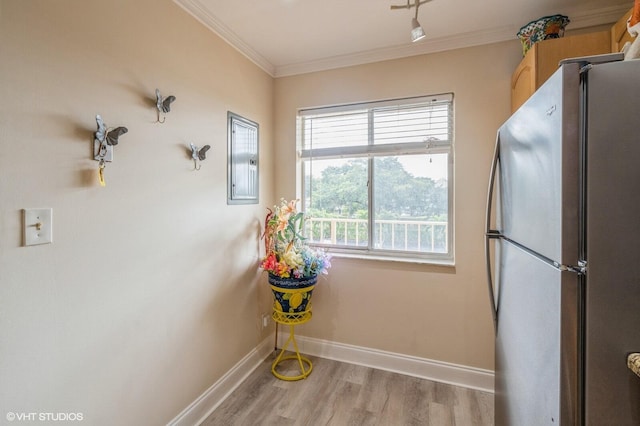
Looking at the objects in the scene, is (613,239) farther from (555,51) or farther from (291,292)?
(291,292)

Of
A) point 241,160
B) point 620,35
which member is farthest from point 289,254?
point 620,35

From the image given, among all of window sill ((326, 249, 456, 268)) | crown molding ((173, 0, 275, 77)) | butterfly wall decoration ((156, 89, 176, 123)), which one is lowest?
window sill ((326, 249, 456, 268))

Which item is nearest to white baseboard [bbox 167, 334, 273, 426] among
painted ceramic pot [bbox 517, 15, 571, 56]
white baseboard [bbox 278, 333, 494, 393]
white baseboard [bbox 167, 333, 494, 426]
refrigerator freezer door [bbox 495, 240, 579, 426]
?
white baseboard [bbox 167, 333, 494, 426]

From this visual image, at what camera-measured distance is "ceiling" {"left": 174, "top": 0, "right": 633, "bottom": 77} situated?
1.73 metres

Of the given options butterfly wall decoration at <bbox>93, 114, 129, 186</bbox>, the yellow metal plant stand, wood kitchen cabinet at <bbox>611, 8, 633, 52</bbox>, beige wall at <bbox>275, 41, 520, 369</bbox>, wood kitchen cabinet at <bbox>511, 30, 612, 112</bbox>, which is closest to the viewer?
butterfly wall decoration at <bbox>93, 114, 129, 186</bbox>

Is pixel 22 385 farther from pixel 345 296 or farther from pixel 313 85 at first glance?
pixel 313 85

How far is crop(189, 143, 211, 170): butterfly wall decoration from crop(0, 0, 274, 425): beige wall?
1.6 inches

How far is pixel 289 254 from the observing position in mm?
2137

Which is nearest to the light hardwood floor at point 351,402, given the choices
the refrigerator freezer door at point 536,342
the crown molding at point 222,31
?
the refrigerator freezer door at point 536,342

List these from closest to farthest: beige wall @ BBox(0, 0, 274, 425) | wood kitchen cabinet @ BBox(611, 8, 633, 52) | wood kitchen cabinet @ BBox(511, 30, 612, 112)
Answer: beige wall @ BBox(0, 0, 274, 425)
wood kitchen cabinet @ BBox(611, 8, 633, 52)
wood kitchen cabinet @ BBox(511, 30, 612, 112)

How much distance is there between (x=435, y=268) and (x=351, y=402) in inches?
43.9

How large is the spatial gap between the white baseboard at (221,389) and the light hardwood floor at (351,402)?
4 centimetres

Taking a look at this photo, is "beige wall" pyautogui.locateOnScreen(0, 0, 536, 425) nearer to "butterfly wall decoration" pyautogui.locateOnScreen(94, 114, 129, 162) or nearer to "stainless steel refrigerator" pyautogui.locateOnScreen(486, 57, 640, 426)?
"butterfly wall decoration" pyautogui.locateOnScreen(94, 114, 129, 162)

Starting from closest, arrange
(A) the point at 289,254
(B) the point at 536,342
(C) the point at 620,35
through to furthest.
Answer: (B) the point at 536,342
(C) the point at 620,35
(A) the point at 289,254
